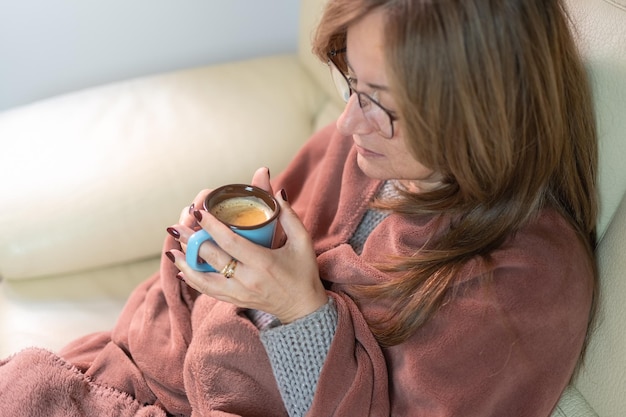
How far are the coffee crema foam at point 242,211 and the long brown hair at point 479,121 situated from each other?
177 millimetres

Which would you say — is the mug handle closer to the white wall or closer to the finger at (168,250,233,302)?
the finger at (168,250,233,302)

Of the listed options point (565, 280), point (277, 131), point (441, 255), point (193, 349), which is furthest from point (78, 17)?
point (565, 280)

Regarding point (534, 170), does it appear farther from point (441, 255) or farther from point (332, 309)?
point (332, 309)

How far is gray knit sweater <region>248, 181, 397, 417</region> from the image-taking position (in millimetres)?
935

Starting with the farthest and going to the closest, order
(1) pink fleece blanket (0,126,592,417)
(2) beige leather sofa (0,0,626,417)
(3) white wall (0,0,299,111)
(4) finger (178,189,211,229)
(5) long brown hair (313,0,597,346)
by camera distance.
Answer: (3) white wall (0,0,299,111) → (2) beige leather sofa (0,0,626,417) → (4) finger (178,189,211,229) → (1) pink fleece blanket (0,126,592,417) → (5) long brown hair (313,0,597,346)

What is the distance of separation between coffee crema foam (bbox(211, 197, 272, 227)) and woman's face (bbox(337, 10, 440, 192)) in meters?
0.14

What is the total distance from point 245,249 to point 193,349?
0.25 meters

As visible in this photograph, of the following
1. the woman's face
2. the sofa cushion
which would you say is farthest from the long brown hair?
the sofa cushion

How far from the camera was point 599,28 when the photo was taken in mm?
864

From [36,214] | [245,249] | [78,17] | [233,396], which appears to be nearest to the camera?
[245,249]

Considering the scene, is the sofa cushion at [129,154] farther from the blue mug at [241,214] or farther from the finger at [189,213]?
the blue mug at [241,214]

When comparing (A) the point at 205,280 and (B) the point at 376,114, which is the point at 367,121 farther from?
(A) the point at 205,280

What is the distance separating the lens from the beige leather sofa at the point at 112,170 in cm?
128

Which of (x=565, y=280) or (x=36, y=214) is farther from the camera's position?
(x=36, y=214)
